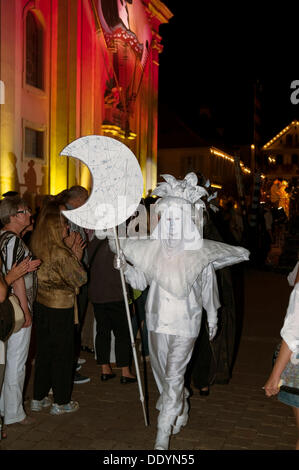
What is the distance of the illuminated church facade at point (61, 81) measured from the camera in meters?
14.4

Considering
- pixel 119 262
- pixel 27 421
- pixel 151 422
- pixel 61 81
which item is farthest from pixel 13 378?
pixel 61 81

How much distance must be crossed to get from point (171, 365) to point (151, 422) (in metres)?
0.85

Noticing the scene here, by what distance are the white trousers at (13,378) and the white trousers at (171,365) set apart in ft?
3.87

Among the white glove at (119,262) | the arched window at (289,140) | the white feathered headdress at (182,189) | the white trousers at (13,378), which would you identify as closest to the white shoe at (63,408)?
the white trousers at (13,378)

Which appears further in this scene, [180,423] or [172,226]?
[180,423]

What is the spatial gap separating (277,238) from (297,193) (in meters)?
7.77

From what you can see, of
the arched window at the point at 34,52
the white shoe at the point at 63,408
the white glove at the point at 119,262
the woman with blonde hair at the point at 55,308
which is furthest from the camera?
the arched window at the point at 34,52

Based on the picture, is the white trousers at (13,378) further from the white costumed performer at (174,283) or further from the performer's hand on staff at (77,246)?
the white costumed performer at (174,283)

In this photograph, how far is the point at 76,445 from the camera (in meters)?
4.17

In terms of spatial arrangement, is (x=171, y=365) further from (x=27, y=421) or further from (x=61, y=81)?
(x=61, y=81)

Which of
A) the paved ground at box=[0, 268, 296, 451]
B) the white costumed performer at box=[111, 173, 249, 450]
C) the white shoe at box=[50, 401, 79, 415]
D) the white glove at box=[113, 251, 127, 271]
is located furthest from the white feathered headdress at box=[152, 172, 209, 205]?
the white shoe at box=[50, 401, 79, 415]

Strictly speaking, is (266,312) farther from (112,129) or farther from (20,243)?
(112,129)

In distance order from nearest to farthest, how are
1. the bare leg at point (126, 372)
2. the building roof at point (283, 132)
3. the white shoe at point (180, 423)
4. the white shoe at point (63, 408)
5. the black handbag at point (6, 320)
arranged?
1. the black handbag at point (6, 320)
2. the white shoe at point (180, 423)
3. the white shoe at point (63, 408)
4. the bare leg at point (126, 372)
5. the building roof at point (283, 132)

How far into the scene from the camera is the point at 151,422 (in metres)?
4.68
